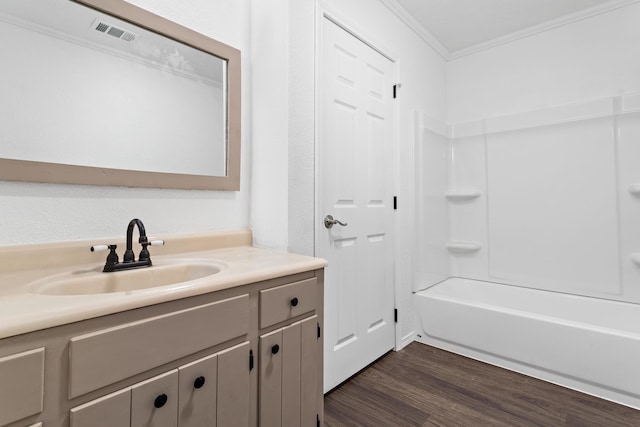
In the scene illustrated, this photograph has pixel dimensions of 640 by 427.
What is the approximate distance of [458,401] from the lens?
170 centimetres

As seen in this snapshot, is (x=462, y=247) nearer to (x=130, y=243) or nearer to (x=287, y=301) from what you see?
(x=287, y=301)

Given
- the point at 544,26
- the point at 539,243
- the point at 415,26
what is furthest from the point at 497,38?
the point at 539,243

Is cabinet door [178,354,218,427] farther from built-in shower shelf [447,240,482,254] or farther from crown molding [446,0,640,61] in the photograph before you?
crown molding [446,0,640,61]

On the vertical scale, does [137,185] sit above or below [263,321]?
above

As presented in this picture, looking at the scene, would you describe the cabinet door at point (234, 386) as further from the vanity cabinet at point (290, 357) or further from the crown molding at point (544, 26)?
the crown molding at point (544, 26)

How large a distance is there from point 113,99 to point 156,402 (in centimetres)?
111

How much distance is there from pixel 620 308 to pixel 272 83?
2819 millimetres

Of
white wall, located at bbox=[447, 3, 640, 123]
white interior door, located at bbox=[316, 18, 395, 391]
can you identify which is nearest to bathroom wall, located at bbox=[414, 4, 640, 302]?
white wall, located at bbox=[447, 3, 640, 123]

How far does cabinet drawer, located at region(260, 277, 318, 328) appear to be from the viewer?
1.00 meters

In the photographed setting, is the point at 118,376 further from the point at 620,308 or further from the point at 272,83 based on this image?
the point at 620,308

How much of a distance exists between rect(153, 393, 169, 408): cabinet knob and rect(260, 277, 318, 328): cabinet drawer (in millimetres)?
321

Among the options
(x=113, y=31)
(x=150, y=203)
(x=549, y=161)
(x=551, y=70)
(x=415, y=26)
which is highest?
(x=415, y=26)

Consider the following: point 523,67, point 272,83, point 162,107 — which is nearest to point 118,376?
point 162,107

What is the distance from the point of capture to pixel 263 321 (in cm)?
100
